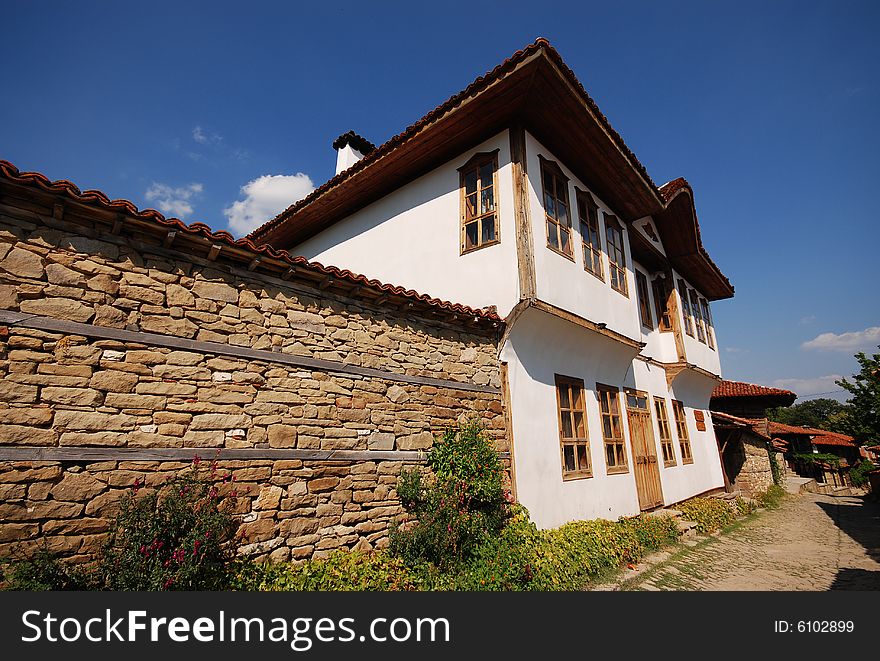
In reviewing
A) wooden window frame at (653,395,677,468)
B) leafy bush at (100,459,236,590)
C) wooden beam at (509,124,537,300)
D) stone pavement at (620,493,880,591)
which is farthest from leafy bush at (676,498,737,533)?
leafy bush at (100,459,236,590)

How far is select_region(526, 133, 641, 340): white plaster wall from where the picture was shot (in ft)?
22.0

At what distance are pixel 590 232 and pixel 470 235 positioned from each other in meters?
2.73

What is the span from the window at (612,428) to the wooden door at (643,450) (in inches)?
21.2

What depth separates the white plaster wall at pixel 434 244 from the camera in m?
6.71

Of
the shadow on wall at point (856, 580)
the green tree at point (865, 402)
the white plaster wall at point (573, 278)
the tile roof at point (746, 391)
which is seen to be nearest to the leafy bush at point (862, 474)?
the tile roof at point (746, 391)

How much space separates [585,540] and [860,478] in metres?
25.4

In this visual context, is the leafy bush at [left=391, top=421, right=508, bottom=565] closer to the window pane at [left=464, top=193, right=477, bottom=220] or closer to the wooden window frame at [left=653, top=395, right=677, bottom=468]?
the window pane at [left=464, top=193, right=477, bottom=220]

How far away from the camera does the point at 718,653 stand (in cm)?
328

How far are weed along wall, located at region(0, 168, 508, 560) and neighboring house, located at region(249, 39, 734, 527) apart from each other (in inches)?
63.8

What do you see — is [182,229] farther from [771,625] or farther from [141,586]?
[771,625]

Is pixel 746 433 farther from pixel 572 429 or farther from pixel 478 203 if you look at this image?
pixel 478 203

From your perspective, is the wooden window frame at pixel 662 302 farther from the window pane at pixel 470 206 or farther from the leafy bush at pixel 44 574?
the leafy bush at pixel 44 574

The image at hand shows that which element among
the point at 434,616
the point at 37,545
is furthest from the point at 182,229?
the point at 434,616

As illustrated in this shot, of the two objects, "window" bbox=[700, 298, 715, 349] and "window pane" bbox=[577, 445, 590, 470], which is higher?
"window" bbox=[700, 298, 715, 349]
